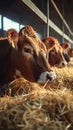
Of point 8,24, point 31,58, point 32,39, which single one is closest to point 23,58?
point 31,58

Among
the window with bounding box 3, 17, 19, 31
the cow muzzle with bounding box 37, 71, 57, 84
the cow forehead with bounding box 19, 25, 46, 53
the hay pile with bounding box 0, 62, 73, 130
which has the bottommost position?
the hay pile with bounding box 0, 62, 73, 130

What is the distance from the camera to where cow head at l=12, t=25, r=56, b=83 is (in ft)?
15.4

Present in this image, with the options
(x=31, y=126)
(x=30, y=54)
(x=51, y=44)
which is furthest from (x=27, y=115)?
(x=51, y=44)

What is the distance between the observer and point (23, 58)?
192 inches

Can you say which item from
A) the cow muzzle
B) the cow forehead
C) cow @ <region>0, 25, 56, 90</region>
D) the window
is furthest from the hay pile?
the window

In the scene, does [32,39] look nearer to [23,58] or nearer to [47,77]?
[23,58]

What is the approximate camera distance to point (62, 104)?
10.8 ft

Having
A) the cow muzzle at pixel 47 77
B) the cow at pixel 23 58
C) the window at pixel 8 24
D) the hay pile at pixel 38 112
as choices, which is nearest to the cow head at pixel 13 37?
the cow at pixel 23 58

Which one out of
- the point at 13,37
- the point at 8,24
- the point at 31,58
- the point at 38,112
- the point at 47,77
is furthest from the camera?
the point at 8,24

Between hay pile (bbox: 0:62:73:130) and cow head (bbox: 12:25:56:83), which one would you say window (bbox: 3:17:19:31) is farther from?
hay pile (bbox: 0:62:73:130)

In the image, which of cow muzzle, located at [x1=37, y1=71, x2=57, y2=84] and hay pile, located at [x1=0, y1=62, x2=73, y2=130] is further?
Answer: cow muzzle, located at [x1=37, y1=71, x2=57, y2=84]

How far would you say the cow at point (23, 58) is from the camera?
479cm

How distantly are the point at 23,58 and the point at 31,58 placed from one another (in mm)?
133

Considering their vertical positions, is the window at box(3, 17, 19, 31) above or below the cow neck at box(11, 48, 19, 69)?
above
